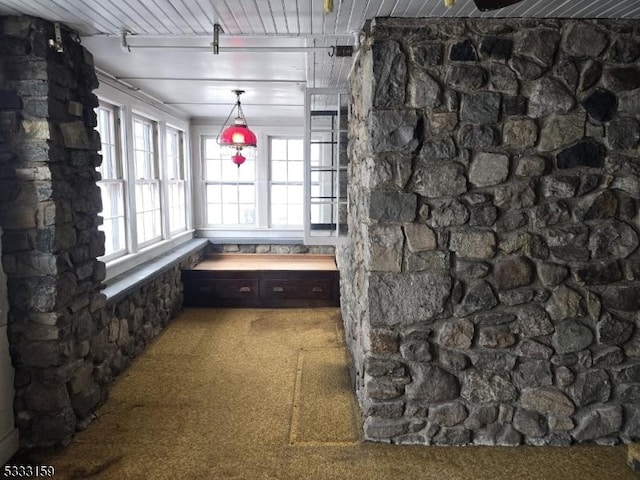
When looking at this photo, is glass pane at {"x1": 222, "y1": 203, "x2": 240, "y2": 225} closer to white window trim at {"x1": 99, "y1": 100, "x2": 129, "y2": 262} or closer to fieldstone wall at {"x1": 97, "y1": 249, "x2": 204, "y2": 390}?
fieldstone wall at {"x1": 97, "y1": 249, "x2": 204, "y2": 390}

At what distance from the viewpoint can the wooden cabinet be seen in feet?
18.3

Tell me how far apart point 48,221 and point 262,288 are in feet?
10.4

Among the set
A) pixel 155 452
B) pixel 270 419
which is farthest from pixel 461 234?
pixel 155 452

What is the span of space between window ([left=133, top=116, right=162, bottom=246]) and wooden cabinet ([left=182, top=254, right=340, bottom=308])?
2.48 feet

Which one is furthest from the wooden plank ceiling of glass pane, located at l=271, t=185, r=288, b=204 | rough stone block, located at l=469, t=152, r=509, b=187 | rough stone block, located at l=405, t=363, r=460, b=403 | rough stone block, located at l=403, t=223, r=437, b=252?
glass pane, located at l=271, t=185, r=288, b=204

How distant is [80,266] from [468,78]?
8.45 feet

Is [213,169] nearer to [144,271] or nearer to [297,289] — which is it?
[297,289]

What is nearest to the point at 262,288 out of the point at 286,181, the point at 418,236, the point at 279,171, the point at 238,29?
the point at 286,181

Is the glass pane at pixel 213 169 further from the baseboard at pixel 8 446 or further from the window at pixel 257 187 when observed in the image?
the baseboard at pixel 8 446

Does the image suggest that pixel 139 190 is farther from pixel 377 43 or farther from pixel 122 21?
pixel 377 43

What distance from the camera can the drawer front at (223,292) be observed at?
5.60 metres

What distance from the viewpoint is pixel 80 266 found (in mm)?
2924

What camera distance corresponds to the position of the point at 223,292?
18.4 feet

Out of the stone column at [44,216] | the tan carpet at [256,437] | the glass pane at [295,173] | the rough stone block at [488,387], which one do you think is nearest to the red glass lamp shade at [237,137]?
the glass pane at [295,173]
